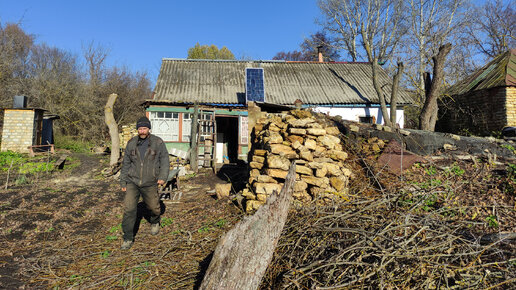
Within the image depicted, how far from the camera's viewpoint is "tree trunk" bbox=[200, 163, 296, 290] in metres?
2.29

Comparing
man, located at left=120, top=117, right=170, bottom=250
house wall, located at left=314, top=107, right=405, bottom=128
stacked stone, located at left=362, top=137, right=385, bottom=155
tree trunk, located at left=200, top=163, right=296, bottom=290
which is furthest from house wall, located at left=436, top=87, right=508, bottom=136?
man, located at left=120, top=117, right=170, bottom=250

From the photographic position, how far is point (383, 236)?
2.43 metres

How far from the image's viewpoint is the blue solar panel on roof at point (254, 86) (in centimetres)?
1328

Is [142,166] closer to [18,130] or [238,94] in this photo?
[238,94]

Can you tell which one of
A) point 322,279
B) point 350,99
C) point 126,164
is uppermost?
point 350,99

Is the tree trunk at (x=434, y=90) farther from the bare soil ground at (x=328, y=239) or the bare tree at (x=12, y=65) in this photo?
the bare tree at (x=12, y=65)

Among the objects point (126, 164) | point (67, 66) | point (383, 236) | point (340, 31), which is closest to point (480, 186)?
point (383, 236)

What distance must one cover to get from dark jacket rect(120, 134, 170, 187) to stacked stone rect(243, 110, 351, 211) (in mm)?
1648

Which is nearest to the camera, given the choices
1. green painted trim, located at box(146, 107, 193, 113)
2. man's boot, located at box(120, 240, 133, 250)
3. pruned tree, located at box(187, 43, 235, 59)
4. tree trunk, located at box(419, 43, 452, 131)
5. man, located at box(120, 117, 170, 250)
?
man's boot, located at box(120, 240, 133, 250)

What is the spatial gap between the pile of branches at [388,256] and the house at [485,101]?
431 inches

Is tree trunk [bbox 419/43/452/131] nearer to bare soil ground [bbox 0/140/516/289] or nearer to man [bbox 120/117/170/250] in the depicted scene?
bare soil ground [bbox 0/140/516/289]

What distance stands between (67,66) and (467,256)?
29.3 metres

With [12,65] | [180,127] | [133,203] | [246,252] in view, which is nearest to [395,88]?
[180,127]

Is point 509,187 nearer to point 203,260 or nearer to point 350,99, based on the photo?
point 203,260
